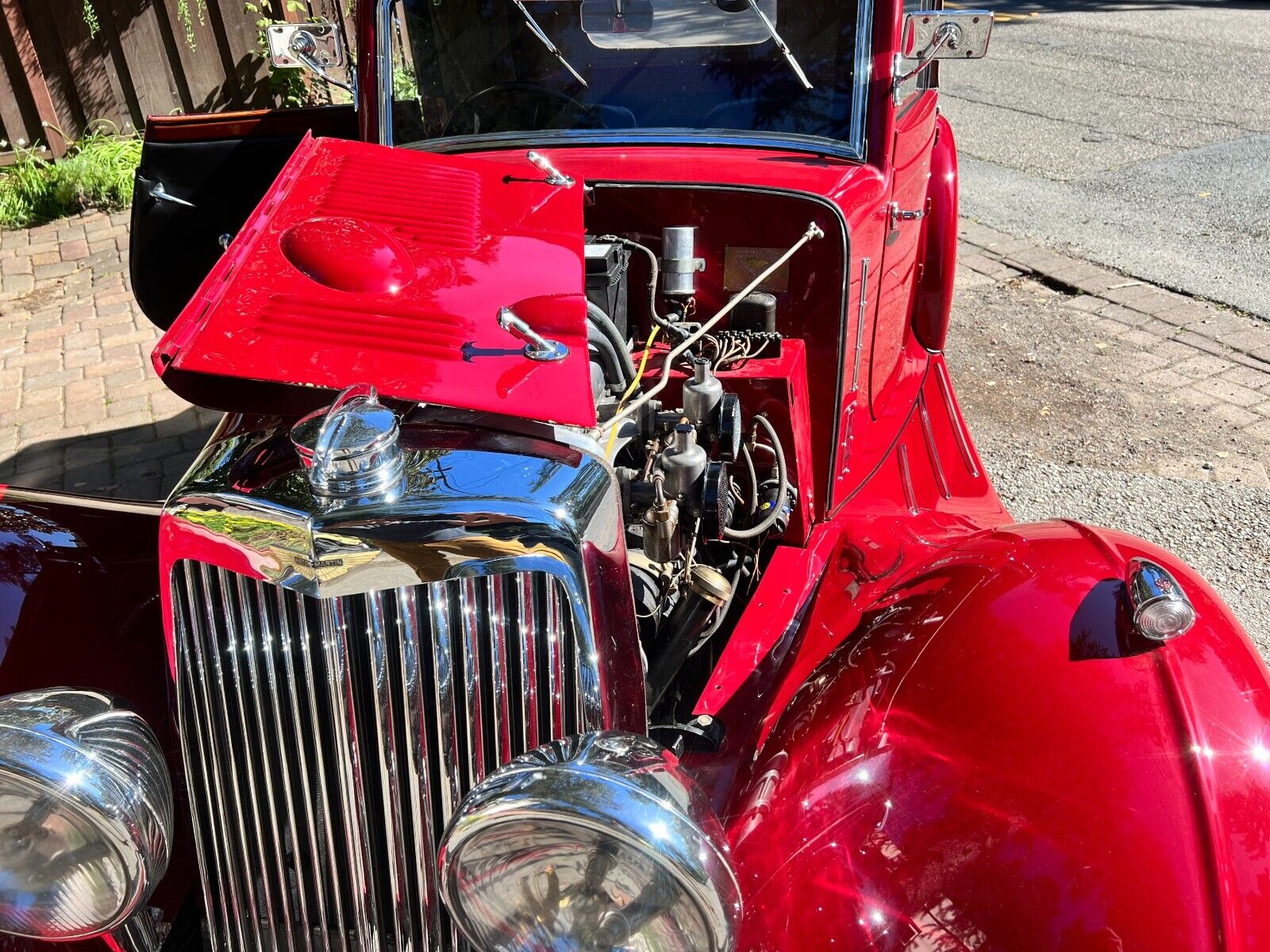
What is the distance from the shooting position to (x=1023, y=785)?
1.37 metres

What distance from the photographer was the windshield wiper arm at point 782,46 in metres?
2.40

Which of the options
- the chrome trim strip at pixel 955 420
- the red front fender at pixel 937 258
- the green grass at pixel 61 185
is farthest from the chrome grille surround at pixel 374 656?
the green grass at pixel 61 185

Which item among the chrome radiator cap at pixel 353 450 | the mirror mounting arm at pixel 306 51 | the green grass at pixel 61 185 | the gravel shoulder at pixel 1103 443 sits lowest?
the gravel shoulder at pixel 1103 443

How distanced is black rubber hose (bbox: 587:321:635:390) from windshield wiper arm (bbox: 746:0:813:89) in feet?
3.05

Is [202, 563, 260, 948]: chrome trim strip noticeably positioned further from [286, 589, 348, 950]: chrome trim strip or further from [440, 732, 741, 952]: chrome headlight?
[440, 732, 741, 952]: chrome headlight

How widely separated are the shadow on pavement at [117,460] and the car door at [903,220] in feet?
8.90

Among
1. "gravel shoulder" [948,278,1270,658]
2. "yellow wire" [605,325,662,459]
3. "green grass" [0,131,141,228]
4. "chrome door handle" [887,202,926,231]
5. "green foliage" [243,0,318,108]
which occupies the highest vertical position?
"chrome door handle" [887,202,926,231]

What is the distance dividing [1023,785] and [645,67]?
1932 millimetres

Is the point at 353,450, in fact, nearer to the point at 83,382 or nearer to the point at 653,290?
the point at 653,290

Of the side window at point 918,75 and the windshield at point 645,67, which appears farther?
the side window at point 918,75

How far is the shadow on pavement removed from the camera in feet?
12.7

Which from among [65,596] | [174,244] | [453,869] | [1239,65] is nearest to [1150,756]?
[453,869]

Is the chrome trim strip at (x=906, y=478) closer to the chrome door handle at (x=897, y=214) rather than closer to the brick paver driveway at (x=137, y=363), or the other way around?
the chrome door handle at (x=897, y=214)

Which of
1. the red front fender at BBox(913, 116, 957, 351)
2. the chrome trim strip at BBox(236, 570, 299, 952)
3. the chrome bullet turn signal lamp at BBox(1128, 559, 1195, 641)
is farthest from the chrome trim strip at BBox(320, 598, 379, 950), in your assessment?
the red front fender at BBox(913, 116, 957, 351)
